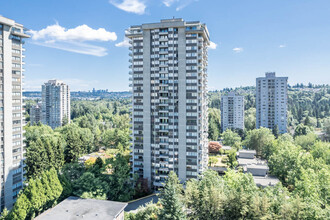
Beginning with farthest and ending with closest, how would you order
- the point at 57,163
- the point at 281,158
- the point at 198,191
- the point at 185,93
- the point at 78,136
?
the point at 78,136 → the point at 57,163 → the point at 281,158 → the point at 185,93 → the point at 198,191

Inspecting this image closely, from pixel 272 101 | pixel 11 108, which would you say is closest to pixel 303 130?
pixel 272 101

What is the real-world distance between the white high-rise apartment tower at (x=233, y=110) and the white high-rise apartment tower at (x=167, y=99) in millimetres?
73394

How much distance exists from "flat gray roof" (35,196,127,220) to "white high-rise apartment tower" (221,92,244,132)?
96.5m

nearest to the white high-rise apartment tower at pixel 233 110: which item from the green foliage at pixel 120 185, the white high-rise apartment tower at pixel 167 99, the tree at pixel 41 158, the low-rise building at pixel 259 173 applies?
the low-rise building at pixel 259 173

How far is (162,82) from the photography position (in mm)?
56219

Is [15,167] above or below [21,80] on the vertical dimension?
below

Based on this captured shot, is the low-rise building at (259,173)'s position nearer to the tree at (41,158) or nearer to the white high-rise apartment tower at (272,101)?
the white high-rise apartment tower at (272,101)

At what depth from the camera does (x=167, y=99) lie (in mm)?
55969

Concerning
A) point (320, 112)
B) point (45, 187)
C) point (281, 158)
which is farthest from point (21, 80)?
point (320, 112)

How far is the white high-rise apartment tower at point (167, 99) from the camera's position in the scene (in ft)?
179

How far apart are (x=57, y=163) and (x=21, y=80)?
27.8 meters

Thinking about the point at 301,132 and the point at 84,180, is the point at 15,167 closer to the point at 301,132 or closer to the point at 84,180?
the point at 84,180

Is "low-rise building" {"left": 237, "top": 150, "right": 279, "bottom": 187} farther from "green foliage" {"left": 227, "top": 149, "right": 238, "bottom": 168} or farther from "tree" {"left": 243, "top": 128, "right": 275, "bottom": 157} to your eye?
"tree" {"left": 243, "top": 128, "right": 275, "bottom": 157}

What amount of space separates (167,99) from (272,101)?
72.2 m
